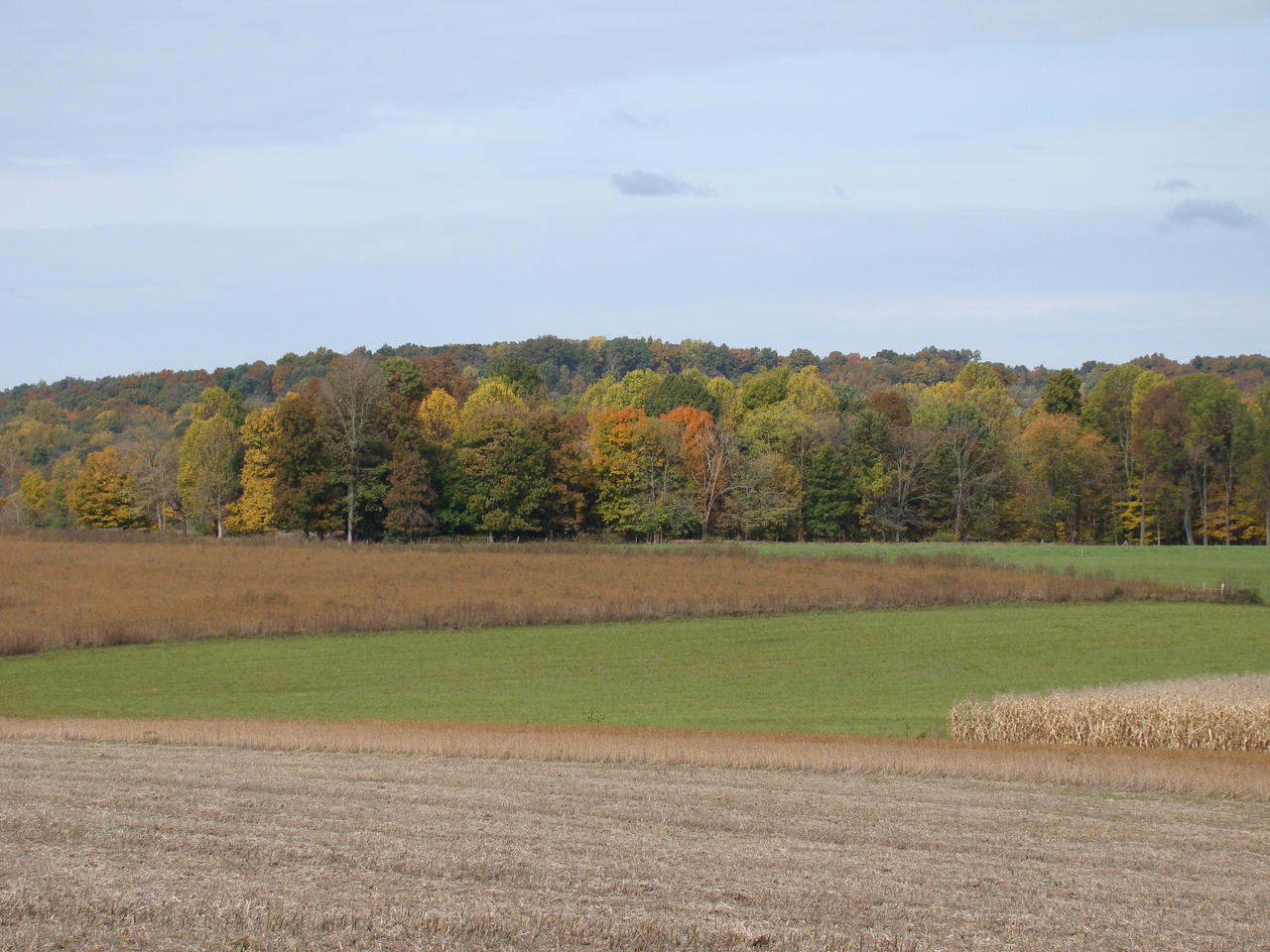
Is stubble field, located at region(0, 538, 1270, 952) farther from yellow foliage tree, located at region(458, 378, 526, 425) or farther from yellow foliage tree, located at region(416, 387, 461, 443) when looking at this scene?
yellow foliage tree, located at region(458, 378, 526, 425)

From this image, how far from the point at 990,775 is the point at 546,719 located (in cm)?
1216

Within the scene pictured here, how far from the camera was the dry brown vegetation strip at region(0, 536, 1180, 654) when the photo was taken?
41188 millimetres

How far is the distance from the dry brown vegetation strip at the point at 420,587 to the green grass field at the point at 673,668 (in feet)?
4.04

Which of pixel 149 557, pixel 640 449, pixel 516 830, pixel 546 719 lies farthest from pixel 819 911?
pixel 640 449

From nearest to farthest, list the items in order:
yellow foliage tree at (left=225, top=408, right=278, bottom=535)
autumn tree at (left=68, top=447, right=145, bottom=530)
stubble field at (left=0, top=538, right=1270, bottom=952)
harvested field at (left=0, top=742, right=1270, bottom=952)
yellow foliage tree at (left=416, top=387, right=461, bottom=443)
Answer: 1. harvested field at (left=0, top=742, right=1270, bottom=952)
2. stubble field at (left=0, top=538, right=1270, bottom=952)
3. yellow foliage tree at (left=225, top=408, right=278, bottom=535)
4. yellow foliage tree at (left=416, top=387, right=461, bottom=443)
5. autumn tree at (left=68, top=447, right=145, bottom=530)

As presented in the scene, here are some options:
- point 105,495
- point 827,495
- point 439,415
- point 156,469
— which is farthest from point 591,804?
point 105,495

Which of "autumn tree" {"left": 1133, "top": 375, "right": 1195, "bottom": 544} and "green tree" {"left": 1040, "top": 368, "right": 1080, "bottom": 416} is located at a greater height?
"green tree" {"left": 1040, "top": 368, "right": 1080, "bottom": 416}

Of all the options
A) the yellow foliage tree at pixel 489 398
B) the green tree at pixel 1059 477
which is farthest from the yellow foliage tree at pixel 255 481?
the green tree at pixel 1059 477

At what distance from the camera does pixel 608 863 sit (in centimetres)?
1068

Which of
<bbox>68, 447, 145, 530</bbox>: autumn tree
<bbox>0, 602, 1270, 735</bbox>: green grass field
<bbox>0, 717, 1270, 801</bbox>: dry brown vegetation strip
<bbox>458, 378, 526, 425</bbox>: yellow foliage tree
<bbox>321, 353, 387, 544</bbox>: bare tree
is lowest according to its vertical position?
<bbox>0, 602, 1270, 735</bbox>: green grass field

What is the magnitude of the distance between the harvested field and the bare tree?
5918 centimetres

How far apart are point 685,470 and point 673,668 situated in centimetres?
5248

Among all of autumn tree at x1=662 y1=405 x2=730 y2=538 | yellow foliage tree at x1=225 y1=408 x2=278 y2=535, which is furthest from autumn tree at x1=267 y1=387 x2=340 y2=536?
autumn tree at x1=662 y1=405 x2=730 y2=538

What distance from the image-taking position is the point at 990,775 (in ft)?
53.1
